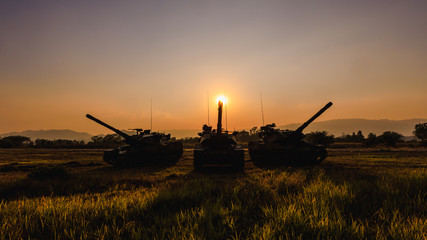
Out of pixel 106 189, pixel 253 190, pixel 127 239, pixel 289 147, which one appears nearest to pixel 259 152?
pixel 289 147

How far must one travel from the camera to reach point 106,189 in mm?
5910

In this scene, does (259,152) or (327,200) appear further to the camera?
(259,152)

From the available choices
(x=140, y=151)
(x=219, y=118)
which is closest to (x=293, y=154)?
(x=219, y=118)

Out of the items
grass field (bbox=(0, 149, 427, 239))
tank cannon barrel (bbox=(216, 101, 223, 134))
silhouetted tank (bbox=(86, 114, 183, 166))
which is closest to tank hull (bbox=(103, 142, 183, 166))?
silhouetted tank (bbox=(86, 114, 183, 166))

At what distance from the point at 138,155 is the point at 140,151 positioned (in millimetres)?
235

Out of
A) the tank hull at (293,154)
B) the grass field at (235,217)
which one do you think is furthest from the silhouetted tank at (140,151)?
the grass field at (235,217)

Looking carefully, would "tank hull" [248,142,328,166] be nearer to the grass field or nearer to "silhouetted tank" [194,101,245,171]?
"silhouetted tank" [194,101,245,171]

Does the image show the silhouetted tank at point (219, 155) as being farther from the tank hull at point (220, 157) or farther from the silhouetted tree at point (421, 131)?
the silhouetted tree at point (421, 131)

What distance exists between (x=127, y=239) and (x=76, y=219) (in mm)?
920

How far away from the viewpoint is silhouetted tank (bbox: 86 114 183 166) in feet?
38.2

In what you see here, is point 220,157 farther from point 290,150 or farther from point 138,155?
point 138,155

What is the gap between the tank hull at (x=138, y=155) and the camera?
11539mm

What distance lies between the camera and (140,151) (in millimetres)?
11781

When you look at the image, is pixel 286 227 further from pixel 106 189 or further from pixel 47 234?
pixel 106 189
